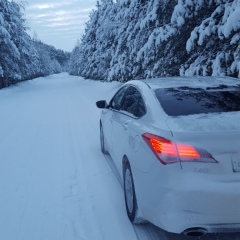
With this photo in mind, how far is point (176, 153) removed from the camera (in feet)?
9.70

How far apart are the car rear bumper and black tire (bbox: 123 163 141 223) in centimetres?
74

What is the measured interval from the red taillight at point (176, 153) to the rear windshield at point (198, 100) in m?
0.56

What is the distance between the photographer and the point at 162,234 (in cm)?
364

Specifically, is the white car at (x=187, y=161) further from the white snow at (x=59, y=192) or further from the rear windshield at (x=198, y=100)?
the white snow at (x=59, y=192)

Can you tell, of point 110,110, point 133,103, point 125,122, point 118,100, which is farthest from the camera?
point 110,110

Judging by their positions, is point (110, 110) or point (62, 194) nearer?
point (62, 194)

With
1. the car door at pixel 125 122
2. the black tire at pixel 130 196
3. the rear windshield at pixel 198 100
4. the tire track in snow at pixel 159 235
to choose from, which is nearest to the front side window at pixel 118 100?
the car door at pixel 125 122

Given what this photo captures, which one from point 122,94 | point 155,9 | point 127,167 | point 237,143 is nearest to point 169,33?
point 155,9

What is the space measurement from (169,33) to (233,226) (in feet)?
30.7

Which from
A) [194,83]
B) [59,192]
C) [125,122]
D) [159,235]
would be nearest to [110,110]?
[125,122]

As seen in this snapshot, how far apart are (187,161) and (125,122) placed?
166 cm

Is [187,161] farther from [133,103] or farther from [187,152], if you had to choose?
[133,103]

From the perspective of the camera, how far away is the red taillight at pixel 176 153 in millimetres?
2891

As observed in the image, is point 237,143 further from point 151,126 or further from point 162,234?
point 162,234
